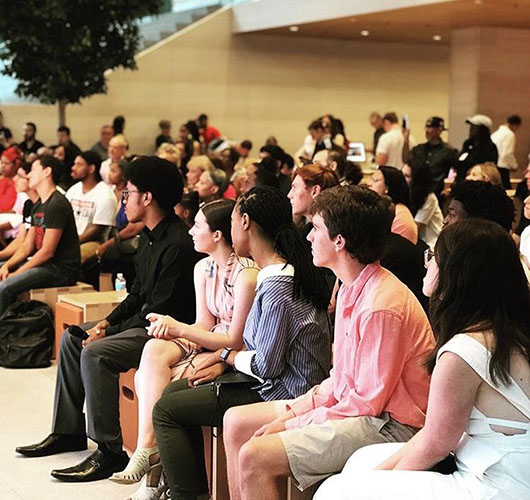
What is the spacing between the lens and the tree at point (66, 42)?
14047mm

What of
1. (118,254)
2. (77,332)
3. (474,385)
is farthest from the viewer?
(118,254)

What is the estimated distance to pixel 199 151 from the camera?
15.5 metres

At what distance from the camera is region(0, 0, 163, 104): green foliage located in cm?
1404

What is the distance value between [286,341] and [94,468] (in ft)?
4.46

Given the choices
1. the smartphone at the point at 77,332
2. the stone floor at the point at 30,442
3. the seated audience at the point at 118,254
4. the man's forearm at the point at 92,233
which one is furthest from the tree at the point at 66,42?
the smartphone at the point at 77,332

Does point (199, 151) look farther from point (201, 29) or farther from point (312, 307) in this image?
point (312, 307)

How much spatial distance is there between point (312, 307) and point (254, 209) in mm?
444

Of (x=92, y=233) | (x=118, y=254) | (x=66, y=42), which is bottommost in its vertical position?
(x=118, y=254)

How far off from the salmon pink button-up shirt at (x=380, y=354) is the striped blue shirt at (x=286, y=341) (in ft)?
1.26

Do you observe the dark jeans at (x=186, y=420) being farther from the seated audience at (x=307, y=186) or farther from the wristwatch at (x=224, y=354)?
the seated audience at (x=307, y=186)

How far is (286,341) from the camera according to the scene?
3.57 m

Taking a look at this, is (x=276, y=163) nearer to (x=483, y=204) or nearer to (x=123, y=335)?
(x=123, y=335)

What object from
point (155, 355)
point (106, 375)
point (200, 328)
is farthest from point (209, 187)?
point (155, 355)

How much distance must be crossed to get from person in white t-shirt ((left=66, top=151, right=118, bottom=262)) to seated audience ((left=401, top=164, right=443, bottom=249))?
91.7 inches
